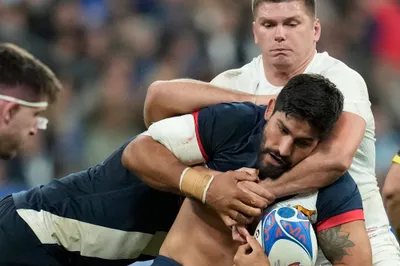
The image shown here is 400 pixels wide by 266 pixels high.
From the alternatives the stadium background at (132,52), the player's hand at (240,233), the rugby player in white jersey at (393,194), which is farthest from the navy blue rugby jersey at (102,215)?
the stadium background at (132,52)

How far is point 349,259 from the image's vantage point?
3652 millimetres

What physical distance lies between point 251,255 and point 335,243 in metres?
0.35

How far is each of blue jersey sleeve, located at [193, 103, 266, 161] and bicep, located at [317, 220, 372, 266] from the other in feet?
1.71

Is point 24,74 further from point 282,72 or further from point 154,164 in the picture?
point 282,72

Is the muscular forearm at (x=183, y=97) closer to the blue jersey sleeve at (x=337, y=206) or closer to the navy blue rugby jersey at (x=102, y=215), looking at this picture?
the navy blue rugby jersey at (x=102, y=215)

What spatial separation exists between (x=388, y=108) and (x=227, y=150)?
4787 mm

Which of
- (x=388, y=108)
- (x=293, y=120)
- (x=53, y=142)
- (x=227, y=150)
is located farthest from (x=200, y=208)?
(x=388, y=108)

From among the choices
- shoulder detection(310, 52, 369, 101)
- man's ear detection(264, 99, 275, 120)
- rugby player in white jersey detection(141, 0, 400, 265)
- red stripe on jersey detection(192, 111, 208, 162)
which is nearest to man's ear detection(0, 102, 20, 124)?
rugby player in white jersey detection(141, 0, 400, 265)

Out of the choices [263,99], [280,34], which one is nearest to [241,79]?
[280,34]

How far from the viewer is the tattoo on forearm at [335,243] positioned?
3.64m

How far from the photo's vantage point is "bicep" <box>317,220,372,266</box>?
3643 mm

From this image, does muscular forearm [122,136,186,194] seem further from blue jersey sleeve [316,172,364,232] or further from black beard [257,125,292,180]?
blue jersey sleeve [316,172,364,232]

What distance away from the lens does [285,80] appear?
14.1 feet

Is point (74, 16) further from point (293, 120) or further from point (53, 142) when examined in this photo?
point (293, 120)
